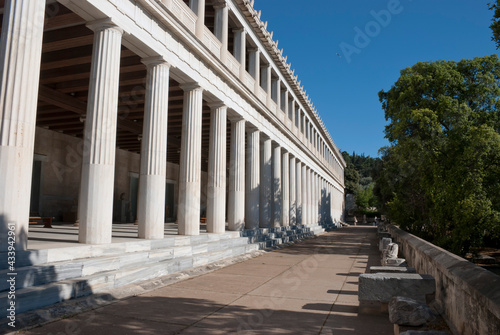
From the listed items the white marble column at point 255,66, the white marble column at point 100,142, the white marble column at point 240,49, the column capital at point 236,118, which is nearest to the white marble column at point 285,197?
the white marble column at point 255,66

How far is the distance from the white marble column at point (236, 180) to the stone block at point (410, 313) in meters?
11.6

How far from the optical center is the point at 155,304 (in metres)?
6.71

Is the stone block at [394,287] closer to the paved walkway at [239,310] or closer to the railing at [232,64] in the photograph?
the paved walkway at [239,310]

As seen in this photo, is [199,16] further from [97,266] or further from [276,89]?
[276,89]

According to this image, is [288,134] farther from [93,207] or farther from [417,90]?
[93,207]

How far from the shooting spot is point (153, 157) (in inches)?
408

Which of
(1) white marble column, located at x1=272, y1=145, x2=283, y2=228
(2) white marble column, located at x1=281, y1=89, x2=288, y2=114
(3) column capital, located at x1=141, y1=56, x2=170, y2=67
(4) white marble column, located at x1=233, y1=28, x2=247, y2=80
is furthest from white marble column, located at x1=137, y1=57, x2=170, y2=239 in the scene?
(2) white marble column, located at x1=281, y1=89, x2=288, y2=114

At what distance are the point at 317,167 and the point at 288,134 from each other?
1406 centimetres

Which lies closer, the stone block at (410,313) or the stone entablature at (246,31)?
the stone block at (410,313)

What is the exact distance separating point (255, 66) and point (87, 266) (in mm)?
14431

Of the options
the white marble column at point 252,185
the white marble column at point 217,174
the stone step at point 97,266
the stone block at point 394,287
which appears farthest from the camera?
the white marble column at point 252,185

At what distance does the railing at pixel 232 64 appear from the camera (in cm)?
1542

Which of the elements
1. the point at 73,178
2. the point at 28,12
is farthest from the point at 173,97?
the point at 28,12

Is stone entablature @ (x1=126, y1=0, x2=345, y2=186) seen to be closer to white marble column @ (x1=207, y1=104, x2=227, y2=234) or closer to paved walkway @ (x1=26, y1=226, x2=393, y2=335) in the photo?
white marble column @ (x1=207, y1=104, x2=227, y2=234)
